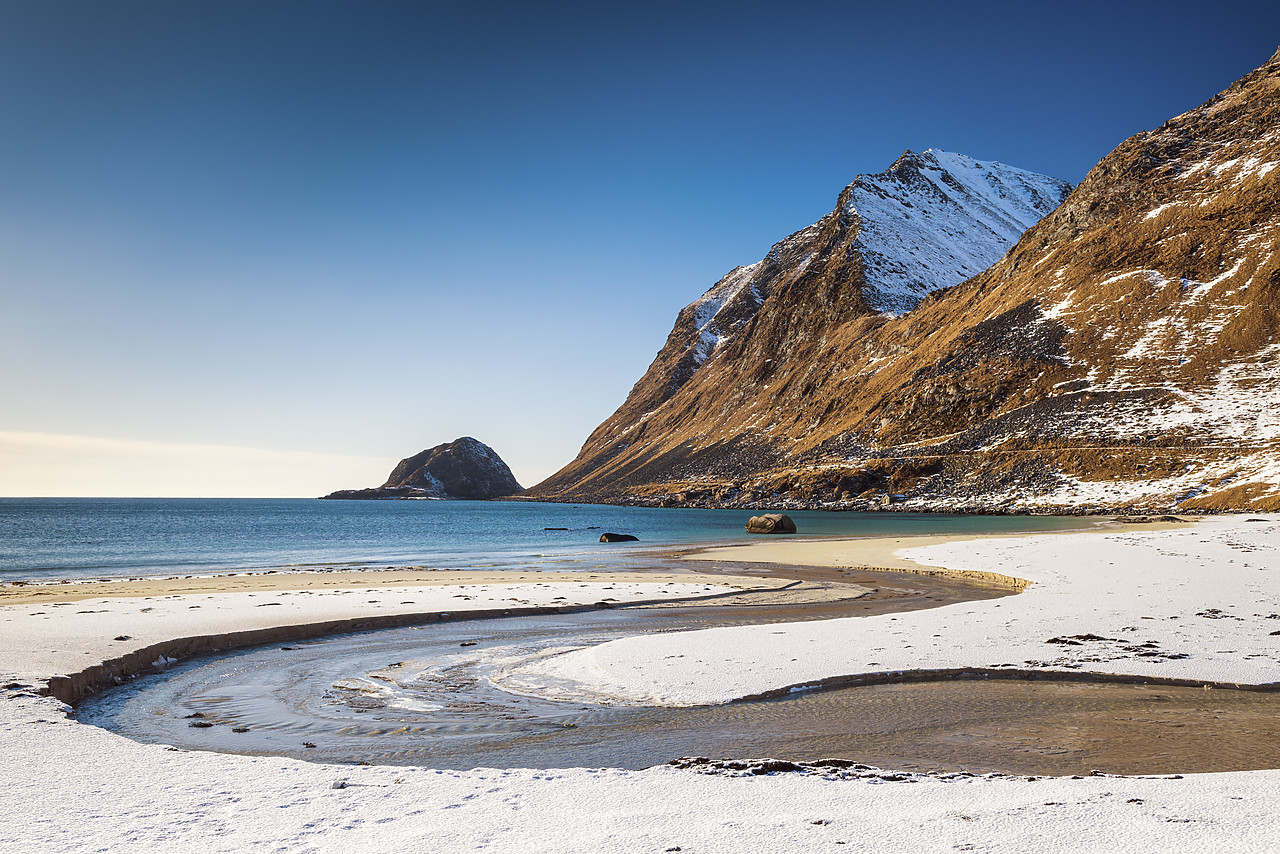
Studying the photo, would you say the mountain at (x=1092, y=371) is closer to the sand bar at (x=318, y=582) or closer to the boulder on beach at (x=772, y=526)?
the boulder on beach at (x=772, y=526)

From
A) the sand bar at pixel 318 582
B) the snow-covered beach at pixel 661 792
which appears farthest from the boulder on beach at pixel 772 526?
the snow-covered beach at pixel 661 792

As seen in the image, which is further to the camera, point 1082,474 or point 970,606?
point 1082,474

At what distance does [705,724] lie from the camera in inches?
340

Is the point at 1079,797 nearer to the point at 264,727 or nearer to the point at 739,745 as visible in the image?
the point at 739,745

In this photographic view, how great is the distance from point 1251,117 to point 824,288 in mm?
86458

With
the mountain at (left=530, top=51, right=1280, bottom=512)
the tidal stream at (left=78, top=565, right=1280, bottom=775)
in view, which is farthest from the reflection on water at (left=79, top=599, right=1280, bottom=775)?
the mountain at (left=530, top=51, right=1280, bottom=512)

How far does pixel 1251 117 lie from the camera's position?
117 metres

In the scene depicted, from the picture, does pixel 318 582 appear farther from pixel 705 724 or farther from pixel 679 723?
pixel 705 724

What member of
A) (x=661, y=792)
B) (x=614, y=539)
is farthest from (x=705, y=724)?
(x=614, y=539)

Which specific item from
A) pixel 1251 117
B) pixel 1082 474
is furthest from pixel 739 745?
pixel 1251 117

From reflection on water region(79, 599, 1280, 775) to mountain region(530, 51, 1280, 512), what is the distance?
223ft

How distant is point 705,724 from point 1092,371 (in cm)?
10639

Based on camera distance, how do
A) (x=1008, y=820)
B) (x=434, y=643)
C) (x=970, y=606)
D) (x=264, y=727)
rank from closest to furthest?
(x=1008, y=820)
(x=264, y=727)
(x=434, y=643)
(x=970, y=606)

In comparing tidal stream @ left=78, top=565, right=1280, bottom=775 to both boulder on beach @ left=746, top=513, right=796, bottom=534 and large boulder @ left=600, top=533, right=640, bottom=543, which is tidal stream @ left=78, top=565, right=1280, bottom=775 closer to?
large boulder @ left=600, top=533, right=640, bottom=543
